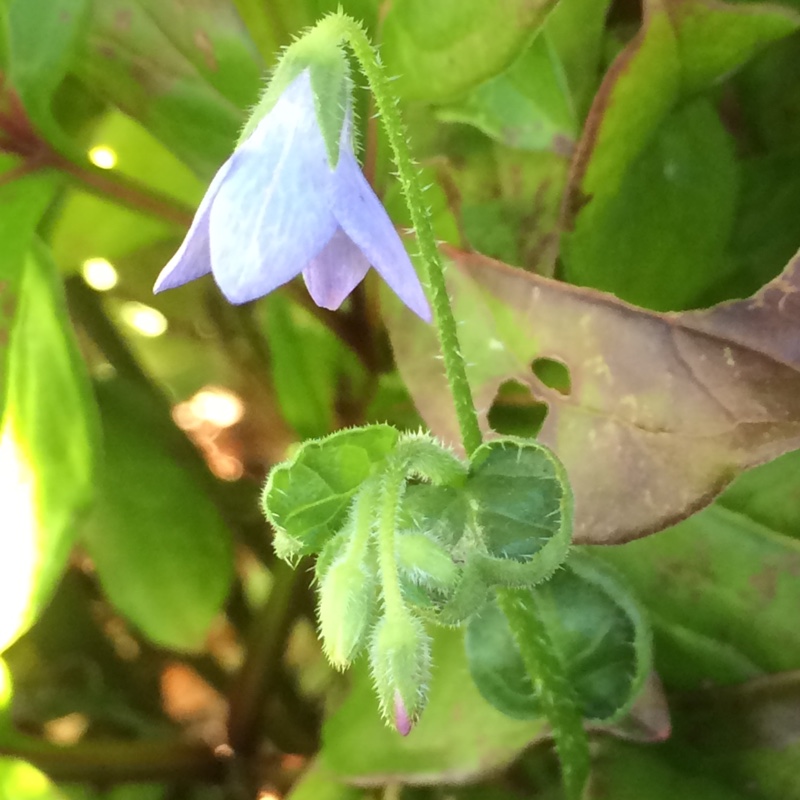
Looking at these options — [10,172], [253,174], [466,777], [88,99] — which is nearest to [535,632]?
[466,777]

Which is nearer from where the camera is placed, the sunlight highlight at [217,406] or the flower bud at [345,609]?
the flower bud at [345,609]

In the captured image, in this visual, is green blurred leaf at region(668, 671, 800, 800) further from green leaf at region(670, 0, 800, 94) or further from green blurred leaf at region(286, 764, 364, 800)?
green leaf at region(670, 0, 800, 94)

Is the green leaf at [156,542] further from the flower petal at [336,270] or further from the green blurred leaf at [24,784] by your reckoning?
the flower petal at [336,270]

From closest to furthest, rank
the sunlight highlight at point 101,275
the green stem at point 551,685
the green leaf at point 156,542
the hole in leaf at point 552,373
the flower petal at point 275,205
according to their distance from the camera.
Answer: the flower petal at point 275,205 → the green stem at point 551,685 → the hole in leaf at point 552,373 → the green leaf at point 156,542 → the sunlight highlight at point 101,275

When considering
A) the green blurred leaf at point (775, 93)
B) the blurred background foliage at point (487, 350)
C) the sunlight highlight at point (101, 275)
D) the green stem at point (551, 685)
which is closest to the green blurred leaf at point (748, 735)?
the blurred background foliage at point (487, 350)

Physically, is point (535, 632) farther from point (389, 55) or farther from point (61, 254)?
point (61, 254)

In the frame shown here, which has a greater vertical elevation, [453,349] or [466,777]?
[453,349]

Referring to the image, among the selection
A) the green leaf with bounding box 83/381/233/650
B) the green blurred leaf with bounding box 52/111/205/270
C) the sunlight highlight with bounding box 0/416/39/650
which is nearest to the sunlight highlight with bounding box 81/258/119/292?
the green blurred leaf with bounding box 52/111/205/270
